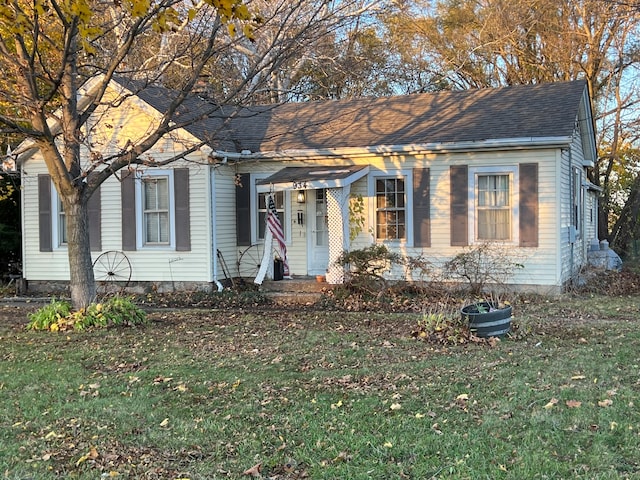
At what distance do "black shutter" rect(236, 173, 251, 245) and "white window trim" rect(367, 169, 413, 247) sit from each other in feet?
9.24

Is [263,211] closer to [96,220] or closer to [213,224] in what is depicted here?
[213,224]

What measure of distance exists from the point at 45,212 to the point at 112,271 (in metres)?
2.25

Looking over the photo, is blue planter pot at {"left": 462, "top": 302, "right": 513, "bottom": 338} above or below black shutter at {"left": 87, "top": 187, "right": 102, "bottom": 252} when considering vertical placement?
below

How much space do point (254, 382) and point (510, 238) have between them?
807 centimetres

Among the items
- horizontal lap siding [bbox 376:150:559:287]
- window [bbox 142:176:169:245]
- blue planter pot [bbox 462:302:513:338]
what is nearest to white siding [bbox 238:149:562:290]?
horizontal lap siding [bbox 376:150:559:287]

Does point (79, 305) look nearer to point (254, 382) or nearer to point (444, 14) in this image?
point (254, 382)

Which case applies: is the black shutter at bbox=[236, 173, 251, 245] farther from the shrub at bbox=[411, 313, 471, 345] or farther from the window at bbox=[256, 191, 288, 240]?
the shrub at bbox=[411, 313, 471, 345]

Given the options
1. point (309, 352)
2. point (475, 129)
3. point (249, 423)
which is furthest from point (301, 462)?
point (475, 129)

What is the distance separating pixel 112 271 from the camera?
47.7ft

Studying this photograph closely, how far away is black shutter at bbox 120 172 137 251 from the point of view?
14273 mm

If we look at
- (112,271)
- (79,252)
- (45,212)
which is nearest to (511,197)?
(79,252)

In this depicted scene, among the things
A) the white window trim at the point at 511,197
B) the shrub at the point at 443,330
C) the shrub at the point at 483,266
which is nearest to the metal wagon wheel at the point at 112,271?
the shrub at the point at 483,266

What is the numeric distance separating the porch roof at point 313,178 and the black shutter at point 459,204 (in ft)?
6.16

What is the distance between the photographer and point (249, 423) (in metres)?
5.08
